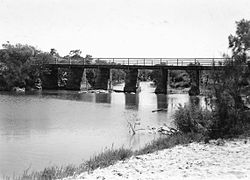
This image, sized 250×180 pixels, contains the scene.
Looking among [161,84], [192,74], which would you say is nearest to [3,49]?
[161,84]

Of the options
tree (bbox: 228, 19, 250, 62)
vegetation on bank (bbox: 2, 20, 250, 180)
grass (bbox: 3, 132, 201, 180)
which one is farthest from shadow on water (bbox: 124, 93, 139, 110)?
grass (bbox: 3, 132, 201, 180)

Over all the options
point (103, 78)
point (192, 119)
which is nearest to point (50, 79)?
point (103, 78)

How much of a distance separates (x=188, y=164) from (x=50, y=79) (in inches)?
2916

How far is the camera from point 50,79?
84.8m

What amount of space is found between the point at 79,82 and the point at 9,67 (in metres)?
15.0

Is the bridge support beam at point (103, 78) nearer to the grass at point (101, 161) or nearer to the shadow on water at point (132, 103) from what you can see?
the shadow on water at point (132, 103)

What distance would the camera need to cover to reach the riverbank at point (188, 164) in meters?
11.8

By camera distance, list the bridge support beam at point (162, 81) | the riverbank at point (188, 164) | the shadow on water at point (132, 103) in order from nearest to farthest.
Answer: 1. the riverbank at point (188, 164)
2. the shadow on water at point (132, 103)
3. the bridge support beam at point (162, 81)

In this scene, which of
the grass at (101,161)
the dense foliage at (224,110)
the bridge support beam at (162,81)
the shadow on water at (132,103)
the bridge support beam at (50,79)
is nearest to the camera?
the grass at (101,161)

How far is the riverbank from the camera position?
1180cm

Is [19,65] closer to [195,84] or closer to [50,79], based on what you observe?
[50,79]

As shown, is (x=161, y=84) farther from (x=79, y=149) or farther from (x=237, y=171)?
(x=237, y=171)

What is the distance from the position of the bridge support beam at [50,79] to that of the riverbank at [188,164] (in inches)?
2729

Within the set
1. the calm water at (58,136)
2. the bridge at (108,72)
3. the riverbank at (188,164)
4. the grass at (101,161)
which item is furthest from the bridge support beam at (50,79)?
the riverbank at (188,164)
